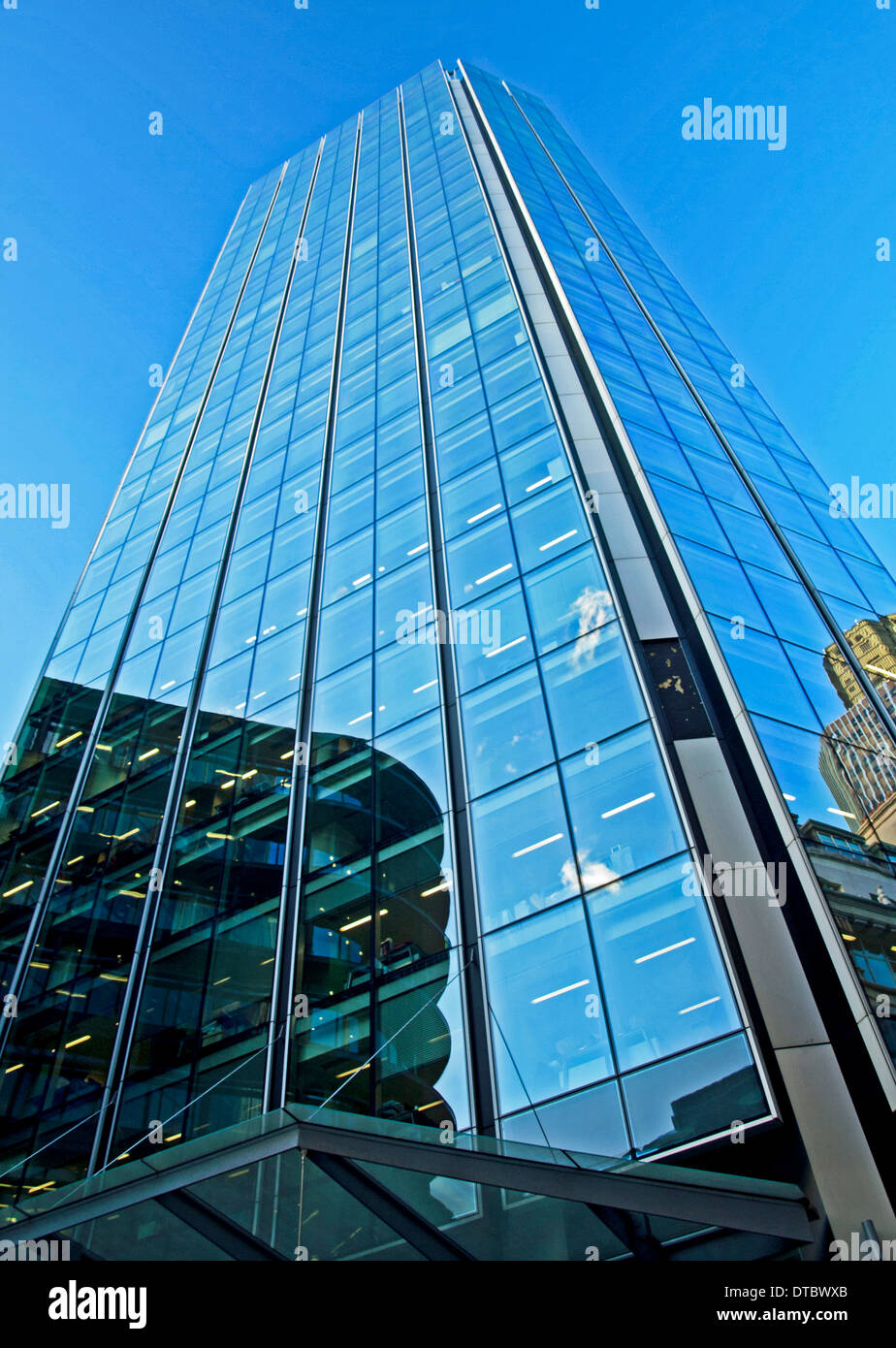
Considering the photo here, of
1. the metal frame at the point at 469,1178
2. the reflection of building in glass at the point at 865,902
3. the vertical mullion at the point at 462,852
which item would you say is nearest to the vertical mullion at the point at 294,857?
the vertical mullion at the point at 462,852

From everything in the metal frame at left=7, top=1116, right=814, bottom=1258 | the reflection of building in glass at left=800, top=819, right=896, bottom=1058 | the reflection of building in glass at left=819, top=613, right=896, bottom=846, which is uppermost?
the reflection of building in glass at left=819, top=613, right=896, bottom=846

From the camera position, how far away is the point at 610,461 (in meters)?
19.4

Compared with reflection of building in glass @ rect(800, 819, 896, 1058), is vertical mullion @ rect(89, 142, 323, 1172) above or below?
above

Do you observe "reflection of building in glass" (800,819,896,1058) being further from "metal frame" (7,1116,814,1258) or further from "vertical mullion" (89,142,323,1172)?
"vertical mullion" (89,142,323,1172)

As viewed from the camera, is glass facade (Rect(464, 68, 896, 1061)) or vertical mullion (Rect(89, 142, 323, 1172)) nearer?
glass facade (Rect(464, 68, 896, 1061))

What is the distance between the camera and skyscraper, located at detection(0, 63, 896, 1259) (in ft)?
31.7

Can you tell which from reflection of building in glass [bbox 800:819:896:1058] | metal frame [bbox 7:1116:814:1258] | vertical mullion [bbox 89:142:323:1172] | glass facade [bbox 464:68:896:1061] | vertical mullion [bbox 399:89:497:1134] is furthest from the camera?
vertical mullion [bbox 89:142:323:1172]

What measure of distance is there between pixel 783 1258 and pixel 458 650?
11.0 metres

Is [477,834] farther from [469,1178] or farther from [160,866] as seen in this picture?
[160,866]

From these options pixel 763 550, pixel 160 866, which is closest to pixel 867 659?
pixel 763 550

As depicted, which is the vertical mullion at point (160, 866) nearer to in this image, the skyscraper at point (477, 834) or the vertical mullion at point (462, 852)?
the skyscraper at point (477, 834)

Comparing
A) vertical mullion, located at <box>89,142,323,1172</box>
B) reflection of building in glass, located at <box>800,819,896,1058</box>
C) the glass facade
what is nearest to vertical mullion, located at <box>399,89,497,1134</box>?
the glass facade

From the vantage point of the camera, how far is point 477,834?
1511cm

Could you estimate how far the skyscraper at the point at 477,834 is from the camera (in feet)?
31.7
